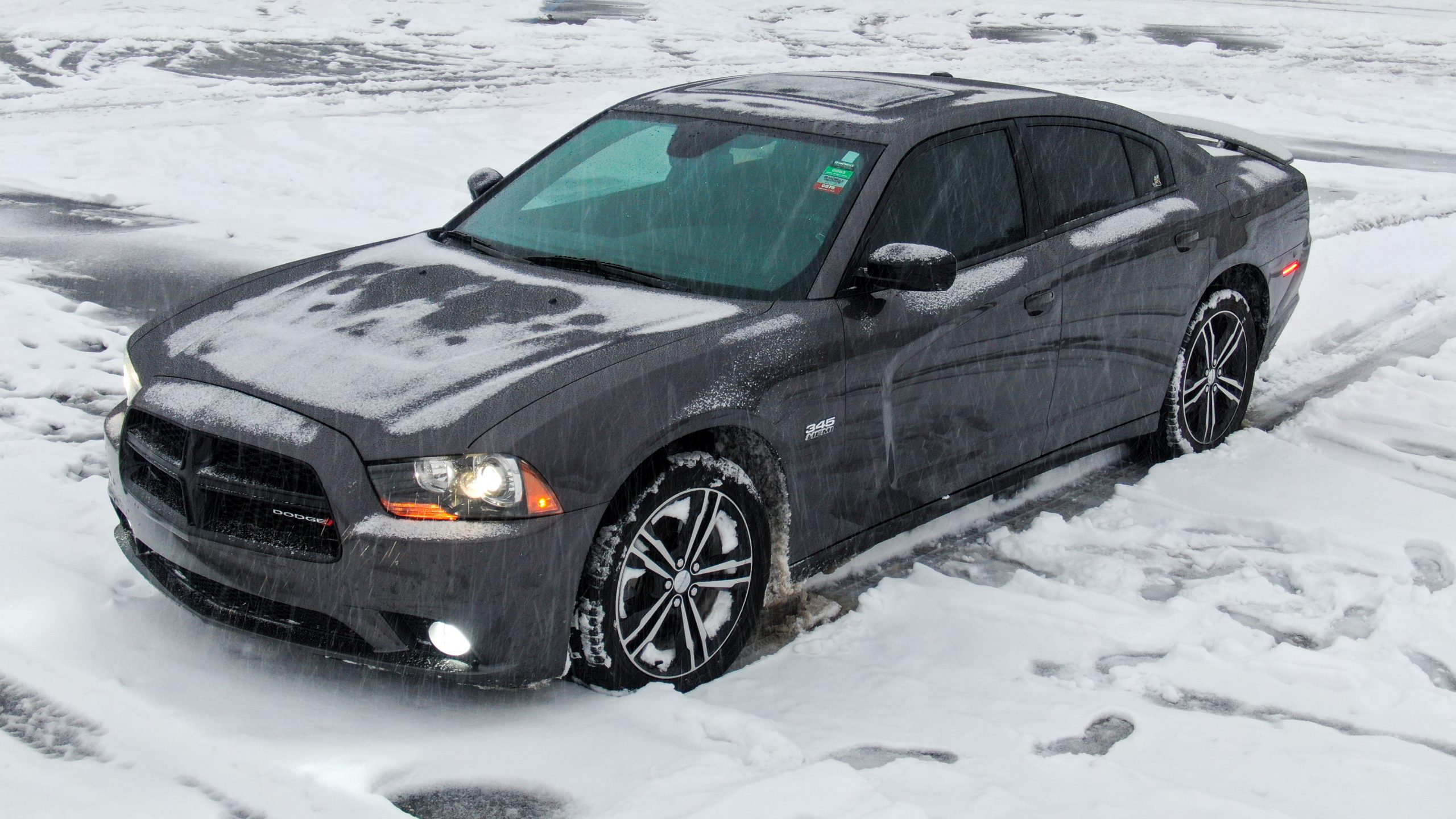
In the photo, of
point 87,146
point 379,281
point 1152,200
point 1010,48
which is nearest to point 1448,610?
point 1152,200

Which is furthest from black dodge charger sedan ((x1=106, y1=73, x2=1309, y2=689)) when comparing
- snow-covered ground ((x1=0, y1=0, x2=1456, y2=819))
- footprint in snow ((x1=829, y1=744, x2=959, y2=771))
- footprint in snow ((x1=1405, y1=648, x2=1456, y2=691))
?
footprint in snow ((x1=1405, y1=648, x2=1456, y2=691))

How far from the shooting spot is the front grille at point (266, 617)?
344 cm

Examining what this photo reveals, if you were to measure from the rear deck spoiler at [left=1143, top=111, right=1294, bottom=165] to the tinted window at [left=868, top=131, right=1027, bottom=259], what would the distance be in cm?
168

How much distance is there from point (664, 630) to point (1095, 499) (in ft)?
7.91

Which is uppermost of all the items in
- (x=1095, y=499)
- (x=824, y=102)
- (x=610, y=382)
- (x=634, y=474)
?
(x=824, y=102)

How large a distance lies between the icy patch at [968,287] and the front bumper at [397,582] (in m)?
1.43

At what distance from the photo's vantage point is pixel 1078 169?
17.1 feet

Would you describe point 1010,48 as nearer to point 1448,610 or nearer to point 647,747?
point 1448,610

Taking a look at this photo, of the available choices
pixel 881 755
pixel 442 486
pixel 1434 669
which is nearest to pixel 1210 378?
pixel 1434 669

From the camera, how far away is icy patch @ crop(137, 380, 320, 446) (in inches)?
134

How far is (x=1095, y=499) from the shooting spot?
221 inches

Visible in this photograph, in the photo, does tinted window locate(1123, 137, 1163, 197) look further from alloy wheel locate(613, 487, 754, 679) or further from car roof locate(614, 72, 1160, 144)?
alloy wheel locate(613, 487, 754, 679)

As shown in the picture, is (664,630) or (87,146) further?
(87,146)

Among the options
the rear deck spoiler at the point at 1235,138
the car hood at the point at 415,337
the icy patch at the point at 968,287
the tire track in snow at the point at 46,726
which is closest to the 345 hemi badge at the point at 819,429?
the car hood at the point at 415,337
